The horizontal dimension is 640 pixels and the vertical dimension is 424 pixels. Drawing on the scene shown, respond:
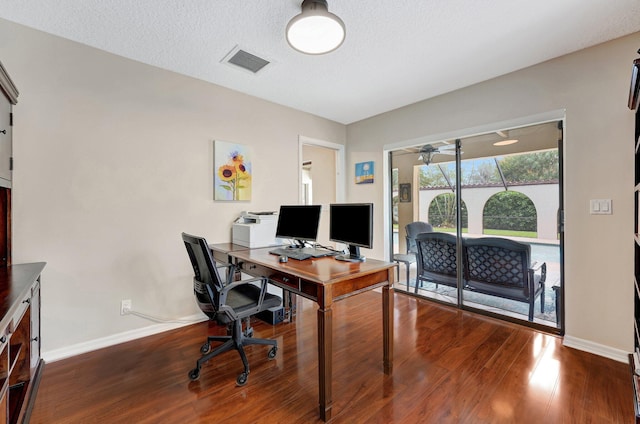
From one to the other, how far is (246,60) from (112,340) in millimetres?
2774

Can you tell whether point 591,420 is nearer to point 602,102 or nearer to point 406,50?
point 602,102

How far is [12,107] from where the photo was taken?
6.55 feet

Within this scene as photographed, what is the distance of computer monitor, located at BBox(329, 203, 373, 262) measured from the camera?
6.66 feet

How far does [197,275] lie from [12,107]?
1827 mm

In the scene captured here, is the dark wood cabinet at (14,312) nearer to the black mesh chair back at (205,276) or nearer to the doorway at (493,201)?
the black mesh chair back at (205,276)

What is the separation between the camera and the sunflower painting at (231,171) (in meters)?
3.00

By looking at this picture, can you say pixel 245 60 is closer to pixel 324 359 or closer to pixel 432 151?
pixel 432 151

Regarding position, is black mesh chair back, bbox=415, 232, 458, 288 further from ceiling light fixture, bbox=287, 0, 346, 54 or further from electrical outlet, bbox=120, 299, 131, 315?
electrical outlet, bbox=120, 299, 131, 315

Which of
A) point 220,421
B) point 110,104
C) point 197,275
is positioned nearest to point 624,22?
point 197,275

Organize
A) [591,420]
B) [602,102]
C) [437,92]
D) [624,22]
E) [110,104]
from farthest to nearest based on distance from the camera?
[437,92] < [110,104] < [602,102] < [624,22] < [591,420]

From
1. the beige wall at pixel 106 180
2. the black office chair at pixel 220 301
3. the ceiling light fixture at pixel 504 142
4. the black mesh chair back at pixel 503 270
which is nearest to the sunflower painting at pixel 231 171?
the beige wall at pixel 106 180

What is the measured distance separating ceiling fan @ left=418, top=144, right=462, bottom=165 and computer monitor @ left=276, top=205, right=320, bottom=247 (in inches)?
74.0

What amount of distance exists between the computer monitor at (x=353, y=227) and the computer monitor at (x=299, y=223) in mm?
186

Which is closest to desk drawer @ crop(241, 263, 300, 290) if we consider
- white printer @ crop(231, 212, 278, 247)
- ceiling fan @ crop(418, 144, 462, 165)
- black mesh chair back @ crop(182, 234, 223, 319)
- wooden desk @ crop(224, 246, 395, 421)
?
wooden desk @ crop(224, 246, 395, 421)
